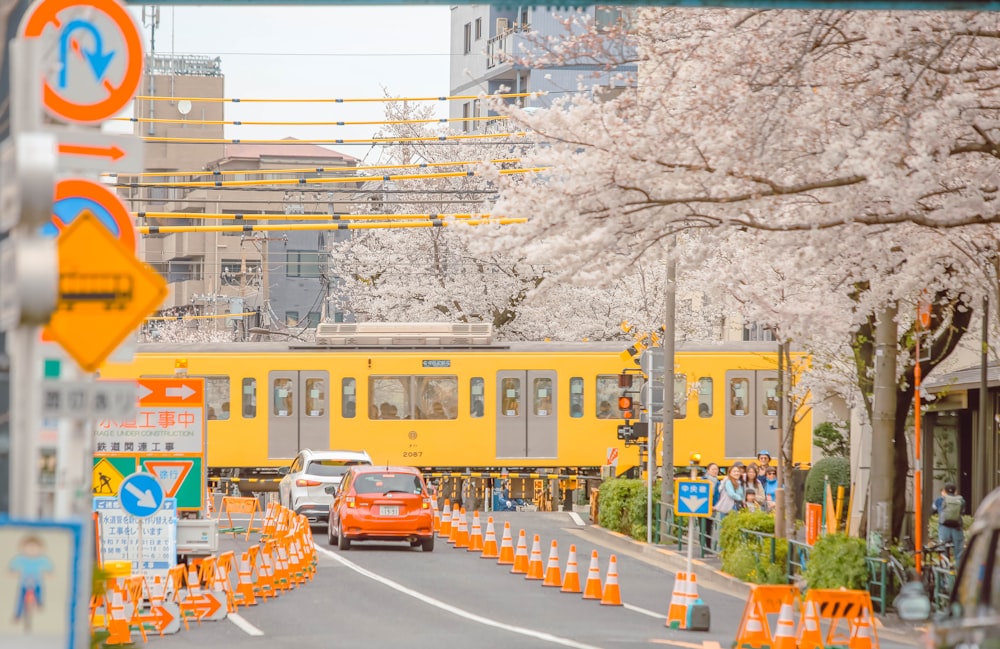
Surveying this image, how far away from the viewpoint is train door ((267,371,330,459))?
129 feet

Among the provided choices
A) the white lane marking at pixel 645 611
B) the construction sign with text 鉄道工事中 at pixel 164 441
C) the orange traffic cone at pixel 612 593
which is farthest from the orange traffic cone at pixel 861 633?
the construction sign with text 鉄道工事中 at pixel 164 441

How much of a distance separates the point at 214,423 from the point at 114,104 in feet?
105

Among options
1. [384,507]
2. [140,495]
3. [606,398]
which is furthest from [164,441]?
[606,398]

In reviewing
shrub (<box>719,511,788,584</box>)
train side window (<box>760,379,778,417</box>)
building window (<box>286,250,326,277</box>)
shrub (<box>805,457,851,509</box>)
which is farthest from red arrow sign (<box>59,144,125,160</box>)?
building window (<box>286,250,326,277</box>)

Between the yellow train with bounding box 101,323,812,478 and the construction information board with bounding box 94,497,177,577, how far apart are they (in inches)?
848

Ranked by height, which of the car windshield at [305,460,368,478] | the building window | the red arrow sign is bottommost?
the car windshield at [305,460,368,478]

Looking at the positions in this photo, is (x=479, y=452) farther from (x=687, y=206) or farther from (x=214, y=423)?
(x=687, y=206)

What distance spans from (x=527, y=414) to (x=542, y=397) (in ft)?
1.76

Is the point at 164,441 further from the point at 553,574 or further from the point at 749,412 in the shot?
the point at 749,412

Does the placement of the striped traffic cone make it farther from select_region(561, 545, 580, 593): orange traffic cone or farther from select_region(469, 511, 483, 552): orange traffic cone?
select_region(561, 545, 580, 593): orange traffic cone

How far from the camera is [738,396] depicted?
40.2 meters

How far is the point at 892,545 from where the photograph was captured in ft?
65.2

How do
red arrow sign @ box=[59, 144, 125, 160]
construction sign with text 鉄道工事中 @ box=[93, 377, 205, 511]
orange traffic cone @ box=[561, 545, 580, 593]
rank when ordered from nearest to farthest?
1. red arrow sign @ box=[59, 144, 125, 160]
2. construction sign with text 鉄道工事中 @ box=[93, 377, 205, 511]
3. orange traffic cone @ box=[561, 545, 580, 593]

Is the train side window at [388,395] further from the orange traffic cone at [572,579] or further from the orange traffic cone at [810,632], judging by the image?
the orange traffic cone at [810,632]
